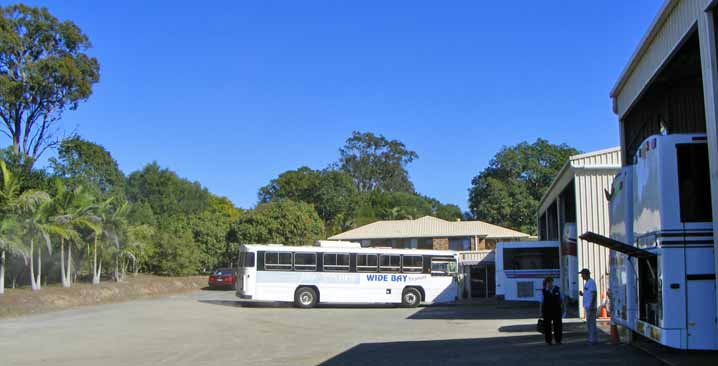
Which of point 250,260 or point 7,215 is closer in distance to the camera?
point 7,215

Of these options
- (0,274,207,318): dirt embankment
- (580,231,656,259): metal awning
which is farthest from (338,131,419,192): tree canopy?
(580,231,656,259): metal awning

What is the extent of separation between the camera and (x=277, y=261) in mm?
29141

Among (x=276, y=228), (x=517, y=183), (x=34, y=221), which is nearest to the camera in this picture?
(x=34, y=221)

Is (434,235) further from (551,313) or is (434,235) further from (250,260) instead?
(551,313)

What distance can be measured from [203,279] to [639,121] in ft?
118

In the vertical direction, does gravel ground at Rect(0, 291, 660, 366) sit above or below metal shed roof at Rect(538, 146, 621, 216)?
below

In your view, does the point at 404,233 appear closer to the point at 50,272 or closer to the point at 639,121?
the point at 50,272

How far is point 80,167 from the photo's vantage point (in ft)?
150

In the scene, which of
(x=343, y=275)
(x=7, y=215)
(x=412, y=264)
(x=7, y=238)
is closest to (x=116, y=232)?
(x=7, y=215)

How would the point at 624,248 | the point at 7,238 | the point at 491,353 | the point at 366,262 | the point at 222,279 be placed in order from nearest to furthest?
1. the point at 624,248
2. the point at 491,353
3. the point at 7,238
4. the point at 366,262
5. the point at 222,279

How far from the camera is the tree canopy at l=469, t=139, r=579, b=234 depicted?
237 ft

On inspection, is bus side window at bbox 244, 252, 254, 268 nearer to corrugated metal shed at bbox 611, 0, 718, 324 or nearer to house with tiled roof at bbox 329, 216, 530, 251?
corrugated metal shed at bbox 611, 0, 718, 324

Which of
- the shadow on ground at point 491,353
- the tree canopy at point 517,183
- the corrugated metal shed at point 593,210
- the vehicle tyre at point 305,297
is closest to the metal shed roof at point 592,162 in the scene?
the corrugated metal shed at point 593,210

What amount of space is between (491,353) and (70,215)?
75.3ft
